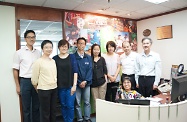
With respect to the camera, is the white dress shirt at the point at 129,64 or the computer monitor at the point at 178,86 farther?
the white dress shirt at the point at 129,64

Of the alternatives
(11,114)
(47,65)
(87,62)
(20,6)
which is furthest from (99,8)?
(11,114)

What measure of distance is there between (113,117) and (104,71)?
1916 mm

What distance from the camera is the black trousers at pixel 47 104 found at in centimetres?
238

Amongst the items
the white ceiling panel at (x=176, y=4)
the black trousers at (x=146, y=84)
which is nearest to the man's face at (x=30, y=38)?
the black trousers at (x=146, y=84)

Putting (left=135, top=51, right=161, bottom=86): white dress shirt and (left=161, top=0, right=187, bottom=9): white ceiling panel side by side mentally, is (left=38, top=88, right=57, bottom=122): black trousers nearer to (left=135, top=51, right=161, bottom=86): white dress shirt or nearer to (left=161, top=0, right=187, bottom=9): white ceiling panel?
(left=135, top=51, right=161, bottom=86): white dress shirt

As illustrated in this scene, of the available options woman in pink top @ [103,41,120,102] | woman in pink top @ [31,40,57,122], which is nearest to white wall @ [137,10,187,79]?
woman in pink top @ [103,41,120,102]

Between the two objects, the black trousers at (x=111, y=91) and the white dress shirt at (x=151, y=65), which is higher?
the white dress shirt at (x=151, y=65)

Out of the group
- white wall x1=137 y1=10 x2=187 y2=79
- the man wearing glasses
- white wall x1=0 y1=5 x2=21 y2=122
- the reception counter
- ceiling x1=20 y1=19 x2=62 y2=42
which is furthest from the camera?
white wall x1=137 y1=10 x2=187 y2=79

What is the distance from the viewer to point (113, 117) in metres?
1.15

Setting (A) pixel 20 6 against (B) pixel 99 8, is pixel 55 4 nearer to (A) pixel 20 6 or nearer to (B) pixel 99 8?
(A) pixel 20 6

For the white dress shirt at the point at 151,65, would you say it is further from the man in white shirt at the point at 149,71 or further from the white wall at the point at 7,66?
the white wall at the point at 7,66

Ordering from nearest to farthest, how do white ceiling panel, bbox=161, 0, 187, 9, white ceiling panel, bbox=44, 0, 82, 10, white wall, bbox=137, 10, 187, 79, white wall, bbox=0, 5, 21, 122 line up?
white wall, bbox=0, 5, 21, 122 < white ceiling panel, bbox=44, 0, 82, 10 < white ceiling panel, bbox=161, 0, 187, 9 < white wall, bbox=137, 10, 187, 79

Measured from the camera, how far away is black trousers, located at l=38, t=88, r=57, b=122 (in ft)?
7.81

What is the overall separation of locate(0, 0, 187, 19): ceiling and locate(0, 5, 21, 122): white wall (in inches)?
12.2
